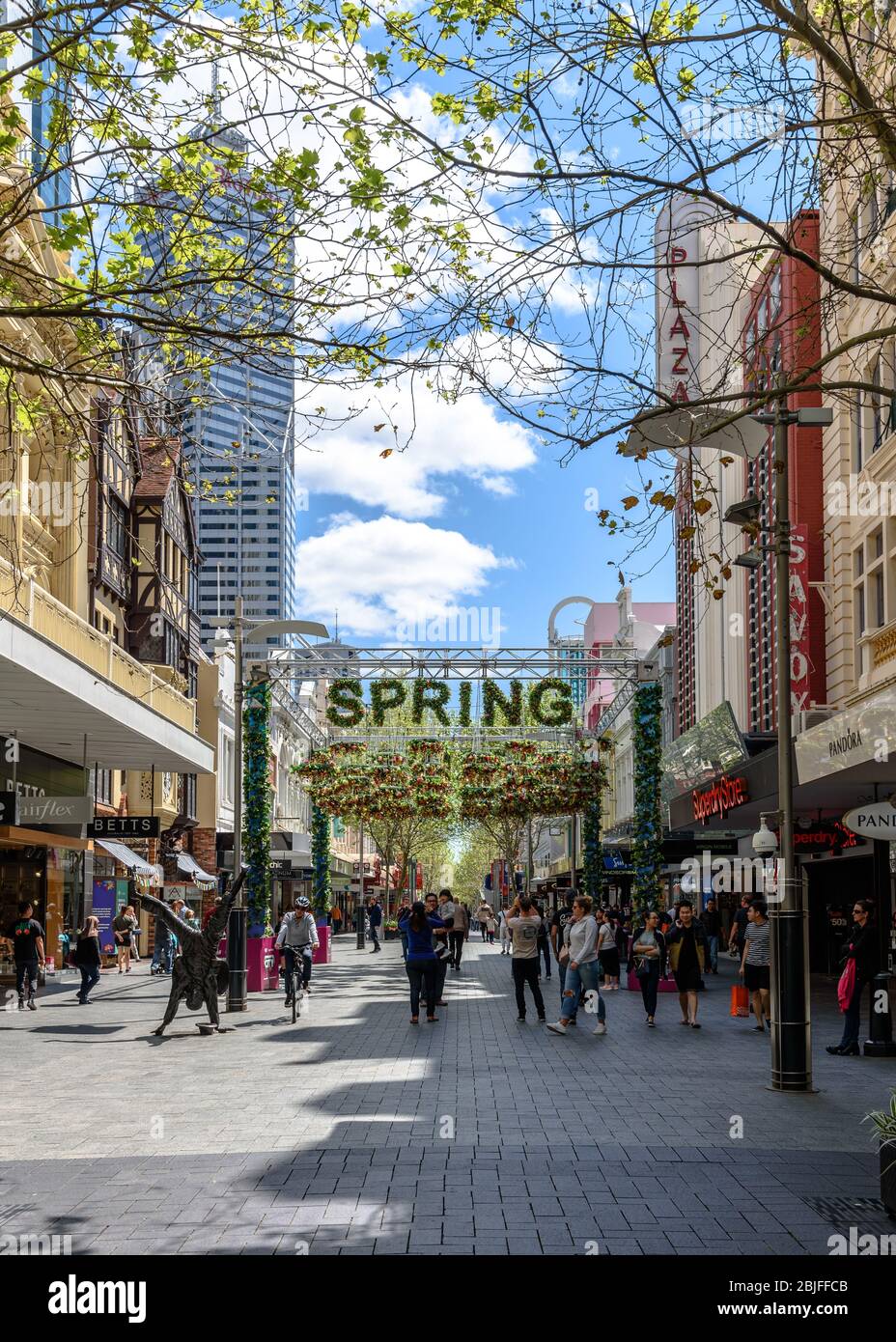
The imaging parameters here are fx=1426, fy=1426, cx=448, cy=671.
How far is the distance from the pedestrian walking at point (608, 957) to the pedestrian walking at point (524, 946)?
4728 millimetres

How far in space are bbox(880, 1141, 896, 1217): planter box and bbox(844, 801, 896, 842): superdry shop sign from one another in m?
7.26

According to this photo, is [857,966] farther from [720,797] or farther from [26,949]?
[26,949]

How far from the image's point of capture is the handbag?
1562 centimetres

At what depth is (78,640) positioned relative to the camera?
882 inches

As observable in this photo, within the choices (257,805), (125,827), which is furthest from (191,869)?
(125,827)

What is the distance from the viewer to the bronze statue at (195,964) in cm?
1888

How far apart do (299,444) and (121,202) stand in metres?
1.93

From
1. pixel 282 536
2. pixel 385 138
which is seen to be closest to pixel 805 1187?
pixel 385 138

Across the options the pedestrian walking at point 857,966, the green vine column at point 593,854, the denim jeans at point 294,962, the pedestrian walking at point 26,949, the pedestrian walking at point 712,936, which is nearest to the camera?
the pedestrian walking at point 857,966

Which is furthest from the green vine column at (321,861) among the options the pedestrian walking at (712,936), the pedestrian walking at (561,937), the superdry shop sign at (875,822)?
the superdry shop sign at (875,822)

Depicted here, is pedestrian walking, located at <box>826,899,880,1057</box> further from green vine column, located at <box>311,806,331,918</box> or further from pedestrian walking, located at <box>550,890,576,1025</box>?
green vine column, located at <box>311,806,331,918</box>

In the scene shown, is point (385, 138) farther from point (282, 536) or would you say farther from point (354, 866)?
point (282, 536)

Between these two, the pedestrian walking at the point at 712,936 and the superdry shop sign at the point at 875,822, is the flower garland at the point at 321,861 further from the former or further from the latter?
the superdry shop sign at the point at 875,822

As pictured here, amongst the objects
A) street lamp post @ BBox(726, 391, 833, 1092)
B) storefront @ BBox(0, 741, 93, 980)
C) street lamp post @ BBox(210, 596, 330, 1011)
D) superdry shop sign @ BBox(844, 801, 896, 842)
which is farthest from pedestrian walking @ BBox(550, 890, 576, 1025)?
storefront @ BBox(0, 741, 93, 980)
